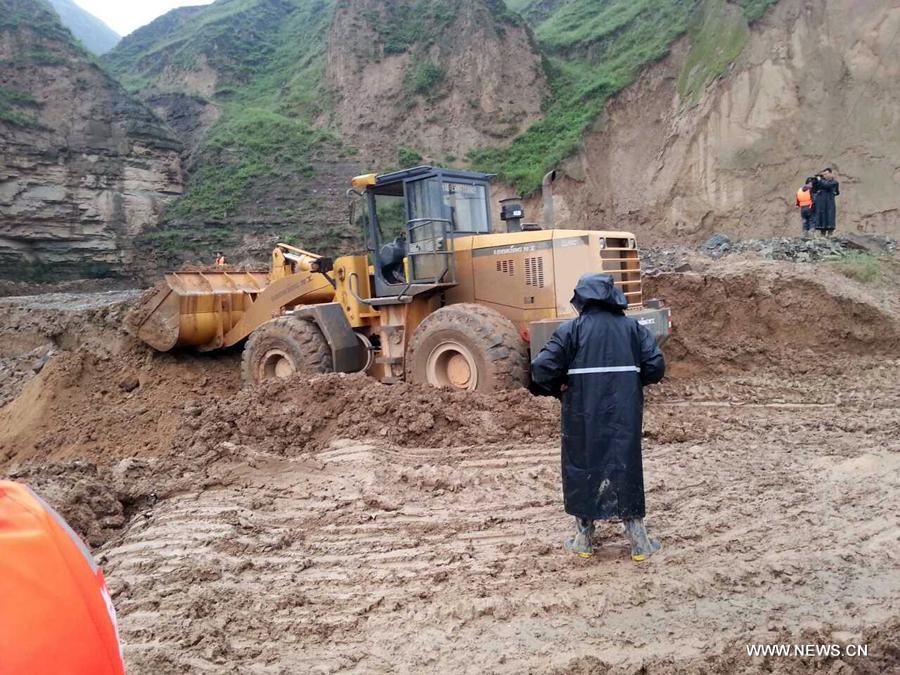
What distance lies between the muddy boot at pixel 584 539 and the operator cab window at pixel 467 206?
4.91m

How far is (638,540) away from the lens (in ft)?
12.6

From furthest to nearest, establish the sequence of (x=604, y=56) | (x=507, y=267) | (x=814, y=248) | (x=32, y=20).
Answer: (x=604, y=56) → (x=32, y=20) → (x=814, y=248) → (x=507, y=267)

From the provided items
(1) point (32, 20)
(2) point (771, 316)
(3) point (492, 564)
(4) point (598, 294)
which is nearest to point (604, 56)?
(2) point (771, 316)

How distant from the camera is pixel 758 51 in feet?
65.9

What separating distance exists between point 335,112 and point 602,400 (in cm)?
2692

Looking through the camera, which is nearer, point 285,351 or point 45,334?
point 285,351

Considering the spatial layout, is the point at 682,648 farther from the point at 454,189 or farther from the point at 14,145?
the point at 14,145

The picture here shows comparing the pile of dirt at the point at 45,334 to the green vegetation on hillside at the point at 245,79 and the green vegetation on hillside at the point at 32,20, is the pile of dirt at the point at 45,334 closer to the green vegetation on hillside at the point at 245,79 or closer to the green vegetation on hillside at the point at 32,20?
the green vegetation on hillside at the point at 245,79

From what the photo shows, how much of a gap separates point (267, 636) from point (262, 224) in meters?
21.7

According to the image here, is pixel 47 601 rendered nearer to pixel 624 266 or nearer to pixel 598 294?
pixel 598 294

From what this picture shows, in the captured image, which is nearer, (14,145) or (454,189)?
(454,189)

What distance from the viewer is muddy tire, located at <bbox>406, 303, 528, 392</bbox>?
7.04 meters

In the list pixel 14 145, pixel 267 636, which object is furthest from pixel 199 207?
pixel 267 636

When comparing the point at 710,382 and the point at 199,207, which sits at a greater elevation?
the point at 199,207
